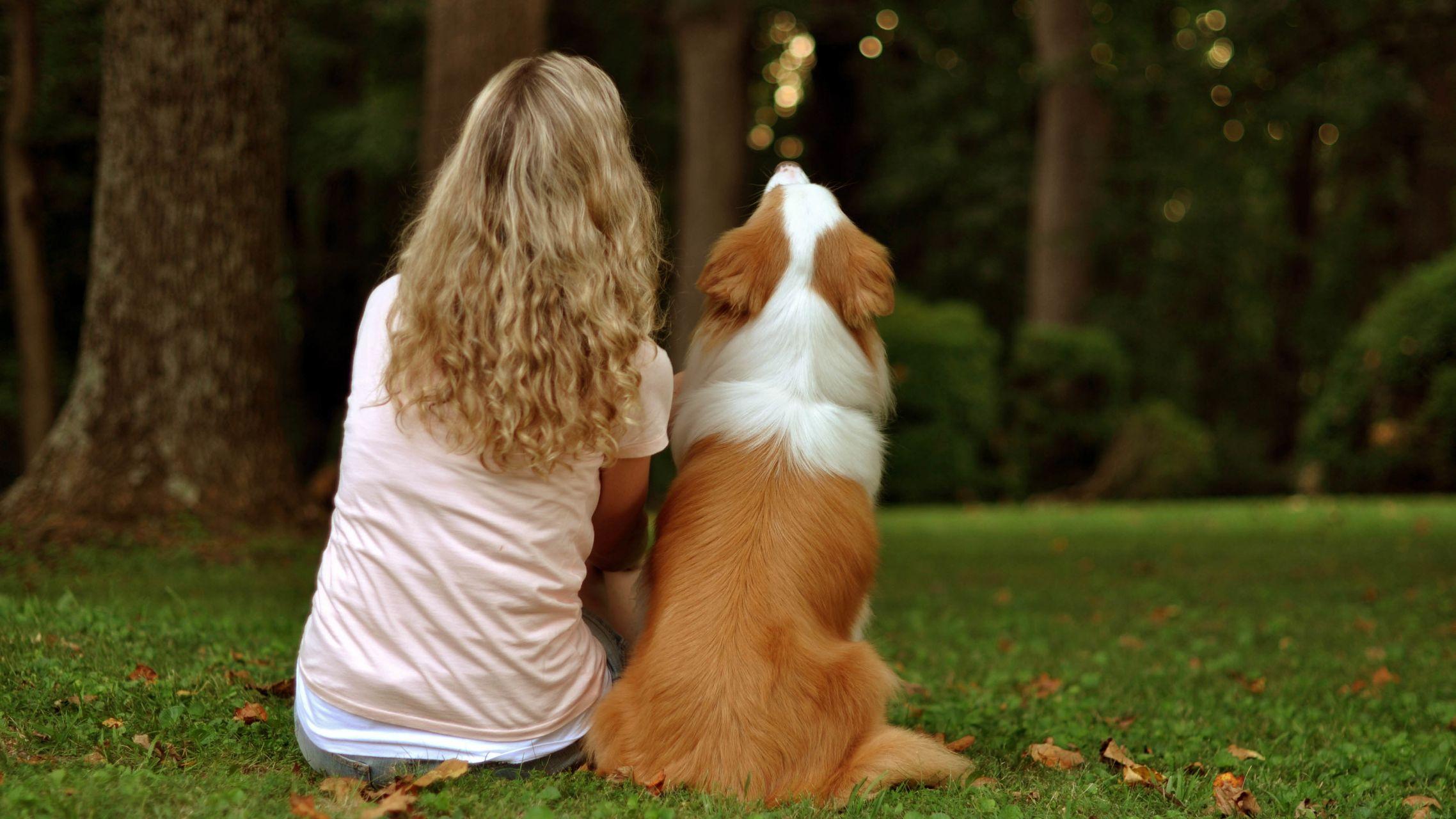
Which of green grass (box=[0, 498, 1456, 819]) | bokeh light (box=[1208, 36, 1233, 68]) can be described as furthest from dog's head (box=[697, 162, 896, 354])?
bokeh light (box=[1208, 36, 1233, 68])

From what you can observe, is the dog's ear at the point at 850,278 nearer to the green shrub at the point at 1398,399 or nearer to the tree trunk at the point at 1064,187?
the green shrub at the point at 1398,399

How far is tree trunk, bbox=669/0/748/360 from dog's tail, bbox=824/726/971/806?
564 inches

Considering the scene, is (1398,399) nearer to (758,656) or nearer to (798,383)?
(798,383)

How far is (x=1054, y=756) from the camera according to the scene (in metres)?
4.04

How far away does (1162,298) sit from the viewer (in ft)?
87.6

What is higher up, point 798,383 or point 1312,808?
point 798,383

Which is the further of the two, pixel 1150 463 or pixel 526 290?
pixel 1150 463

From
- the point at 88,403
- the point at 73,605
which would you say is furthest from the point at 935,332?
the point at 73,605

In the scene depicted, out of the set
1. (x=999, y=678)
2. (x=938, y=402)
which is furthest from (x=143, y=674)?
(x=938, y=402)

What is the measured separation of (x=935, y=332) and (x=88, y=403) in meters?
12.7

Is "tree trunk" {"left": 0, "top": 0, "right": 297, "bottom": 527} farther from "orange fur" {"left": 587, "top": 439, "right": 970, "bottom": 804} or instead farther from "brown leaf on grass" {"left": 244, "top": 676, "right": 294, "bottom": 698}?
"orange fur" {"left": 587, "top": 439, "right": 970, "bottom": 804}

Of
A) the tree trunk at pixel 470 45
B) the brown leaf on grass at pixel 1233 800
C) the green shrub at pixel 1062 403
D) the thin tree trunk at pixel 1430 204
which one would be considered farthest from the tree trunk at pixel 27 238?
the thin tree trunk at pixel 1430 204

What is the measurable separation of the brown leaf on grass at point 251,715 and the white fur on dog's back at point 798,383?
1.57m

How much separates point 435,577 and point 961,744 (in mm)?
1956
